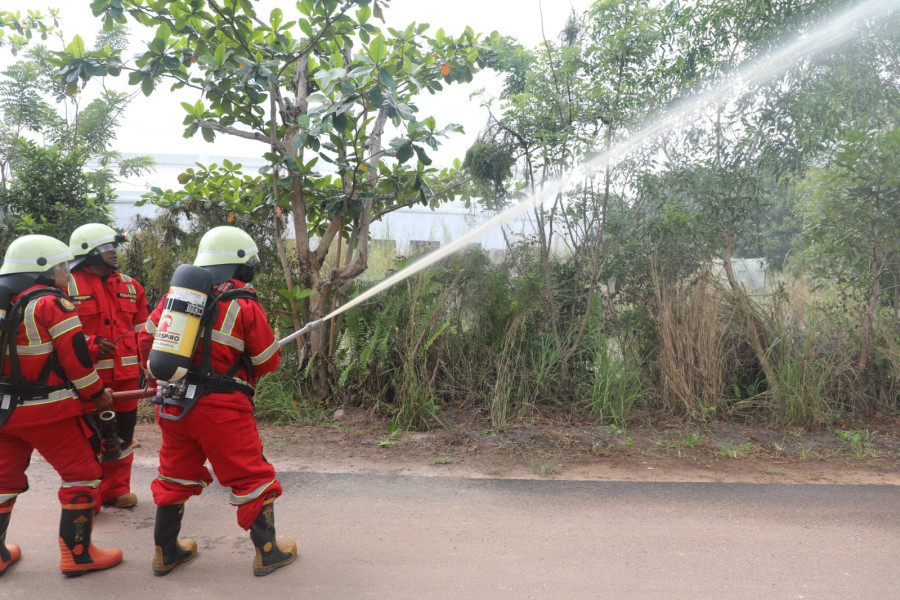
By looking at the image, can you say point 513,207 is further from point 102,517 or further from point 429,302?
point 102,517

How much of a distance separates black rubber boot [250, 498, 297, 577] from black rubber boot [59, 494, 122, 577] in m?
0.87

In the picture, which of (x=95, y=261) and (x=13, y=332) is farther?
(x=95, y=261)

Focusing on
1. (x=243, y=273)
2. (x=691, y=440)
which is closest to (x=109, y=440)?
(x=243, y=273)

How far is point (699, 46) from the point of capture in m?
Answer: 7.14

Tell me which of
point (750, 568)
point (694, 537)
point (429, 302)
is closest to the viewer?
point (750, 568)

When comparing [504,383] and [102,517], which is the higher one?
[504,383]

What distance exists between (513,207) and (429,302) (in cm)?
151

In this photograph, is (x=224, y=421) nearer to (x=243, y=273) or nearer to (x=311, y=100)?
(x=243, y=273)

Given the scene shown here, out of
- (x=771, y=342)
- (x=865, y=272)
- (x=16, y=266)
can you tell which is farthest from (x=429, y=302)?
(x=865, y=272)

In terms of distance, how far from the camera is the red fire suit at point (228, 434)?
3363 millimetres

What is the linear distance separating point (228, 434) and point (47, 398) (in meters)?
1.01

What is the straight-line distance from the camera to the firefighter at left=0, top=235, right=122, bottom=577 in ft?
11.1

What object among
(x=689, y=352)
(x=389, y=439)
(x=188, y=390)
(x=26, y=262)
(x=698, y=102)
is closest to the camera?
(x=188, y=390)

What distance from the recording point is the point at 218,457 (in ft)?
11.1
